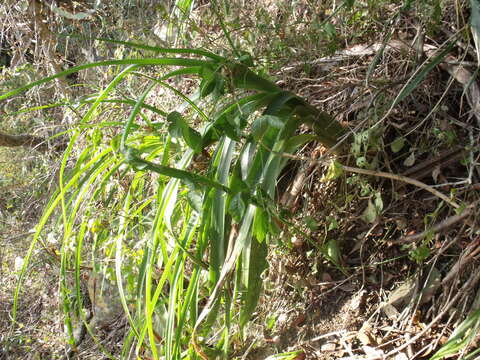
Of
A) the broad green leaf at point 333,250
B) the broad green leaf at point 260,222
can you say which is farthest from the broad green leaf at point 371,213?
the broad green leaf at point 260,222

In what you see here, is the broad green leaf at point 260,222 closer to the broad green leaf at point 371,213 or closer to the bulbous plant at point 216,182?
the bulbous plant at point 216,182

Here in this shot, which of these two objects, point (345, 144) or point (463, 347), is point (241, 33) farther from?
point (463, 347)

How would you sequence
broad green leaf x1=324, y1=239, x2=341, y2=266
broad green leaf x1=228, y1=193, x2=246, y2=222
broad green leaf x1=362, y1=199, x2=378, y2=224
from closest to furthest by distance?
broad green leaf x1=228, y1=193, x2=246, y2=222
broad green leaf x1=362, y1=199, x2=378, y2=224
broad green leaf x1=324, y1=239, x2=341, y2=266

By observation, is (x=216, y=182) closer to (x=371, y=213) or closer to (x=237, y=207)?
(x=237, y=207)

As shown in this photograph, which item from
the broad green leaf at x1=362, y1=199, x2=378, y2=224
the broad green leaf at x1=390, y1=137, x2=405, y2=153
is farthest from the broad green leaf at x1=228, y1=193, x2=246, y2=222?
the broad green leaf at x1=390, y1=137, x2=405, y2=153

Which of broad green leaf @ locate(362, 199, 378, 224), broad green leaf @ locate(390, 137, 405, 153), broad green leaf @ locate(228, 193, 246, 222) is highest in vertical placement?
broad green leaf @ locate(390, 137, 405, 153)

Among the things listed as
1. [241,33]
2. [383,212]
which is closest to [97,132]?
[241,33]

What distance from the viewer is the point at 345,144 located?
1700 millimetres

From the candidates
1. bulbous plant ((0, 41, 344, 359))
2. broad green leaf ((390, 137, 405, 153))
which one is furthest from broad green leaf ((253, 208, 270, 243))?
broad green leaf ((390, 137, 405, 153))

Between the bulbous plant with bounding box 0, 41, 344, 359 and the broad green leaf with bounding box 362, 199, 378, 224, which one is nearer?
the bulbous plant with bounding box 0, 41, 344, 359

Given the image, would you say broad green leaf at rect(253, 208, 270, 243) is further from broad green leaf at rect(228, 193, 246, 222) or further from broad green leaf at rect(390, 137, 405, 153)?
broad green leaf at rect(390, 137, 405, 153)

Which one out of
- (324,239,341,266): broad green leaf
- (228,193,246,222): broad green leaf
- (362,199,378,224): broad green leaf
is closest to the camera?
(228,193,246,222): broad green leaf

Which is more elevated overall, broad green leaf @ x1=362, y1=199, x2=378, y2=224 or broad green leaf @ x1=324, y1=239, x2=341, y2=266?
broad green leaf @ x1=362, y1=199, x2=378, y2=224

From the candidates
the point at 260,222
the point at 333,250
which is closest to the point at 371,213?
the point at 333,250
